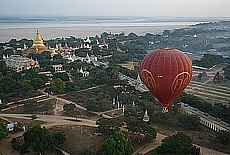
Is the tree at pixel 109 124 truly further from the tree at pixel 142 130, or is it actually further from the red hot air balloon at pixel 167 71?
the red hot air balloon at pixel 167 71

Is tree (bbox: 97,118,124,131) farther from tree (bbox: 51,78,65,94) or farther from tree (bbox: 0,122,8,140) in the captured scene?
tree (bbox: 51,78,65,94)

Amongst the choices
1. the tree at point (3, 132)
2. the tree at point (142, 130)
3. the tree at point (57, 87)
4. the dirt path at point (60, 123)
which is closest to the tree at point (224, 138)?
the dirt path at point (60, 123)

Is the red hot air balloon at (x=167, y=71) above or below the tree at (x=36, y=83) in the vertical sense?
above

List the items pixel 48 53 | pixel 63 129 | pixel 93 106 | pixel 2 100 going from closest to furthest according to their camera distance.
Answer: pixel 63 129 → pixel 93 106 → pixel 2 100 → pixel 48 53

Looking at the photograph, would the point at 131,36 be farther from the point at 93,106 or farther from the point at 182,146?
the point at 182,146

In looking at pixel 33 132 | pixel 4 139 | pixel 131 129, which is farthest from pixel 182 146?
pixel 4 139

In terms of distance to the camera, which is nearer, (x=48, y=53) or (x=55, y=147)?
(x=55, y=147)
